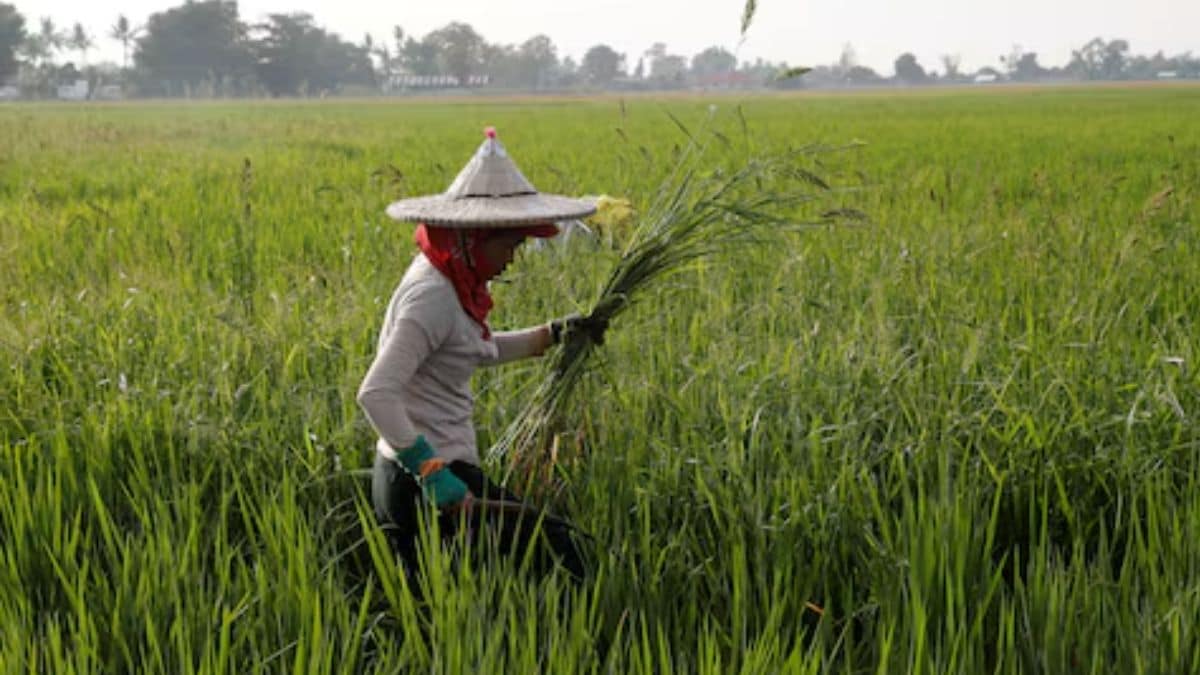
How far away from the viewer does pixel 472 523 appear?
7.32 ft

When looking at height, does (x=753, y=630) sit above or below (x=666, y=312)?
below

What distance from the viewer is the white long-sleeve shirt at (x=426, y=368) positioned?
2074 mm

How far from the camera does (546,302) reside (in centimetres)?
366

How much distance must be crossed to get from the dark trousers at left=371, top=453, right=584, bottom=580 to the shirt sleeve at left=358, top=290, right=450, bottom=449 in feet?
0.48

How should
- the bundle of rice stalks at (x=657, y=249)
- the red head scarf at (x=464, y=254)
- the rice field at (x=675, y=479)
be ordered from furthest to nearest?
the bundle of rice stalks at (x=657, y=249) < the red head scarf at (x=464, y=254) < the rice field at (x=675, y=479)

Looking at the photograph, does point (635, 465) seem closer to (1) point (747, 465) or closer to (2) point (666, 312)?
(1) point (747, 465)

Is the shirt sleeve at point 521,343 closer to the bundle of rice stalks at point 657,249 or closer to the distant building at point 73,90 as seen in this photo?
the bundle of rice stalks at point 657,249

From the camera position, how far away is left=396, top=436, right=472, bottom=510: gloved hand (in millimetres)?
2080

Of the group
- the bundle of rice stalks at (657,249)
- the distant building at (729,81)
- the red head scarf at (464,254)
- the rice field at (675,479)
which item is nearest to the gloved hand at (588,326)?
the bundle of rice stalks at (657,249)

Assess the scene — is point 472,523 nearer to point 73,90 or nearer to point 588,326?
point 588,326

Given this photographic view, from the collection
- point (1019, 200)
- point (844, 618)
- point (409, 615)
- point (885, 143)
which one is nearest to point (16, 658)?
point (409, 615)

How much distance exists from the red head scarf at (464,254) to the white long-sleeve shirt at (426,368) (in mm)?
21

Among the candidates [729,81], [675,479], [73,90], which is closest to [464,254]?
[675,479]

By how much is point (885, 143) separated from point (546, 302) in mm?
11736
